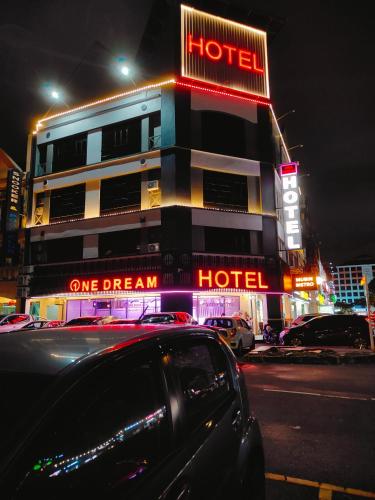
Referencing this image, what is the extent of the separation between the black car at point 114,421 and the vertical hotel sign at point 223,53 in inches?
976

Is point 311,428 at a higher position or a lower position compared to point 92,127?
lower

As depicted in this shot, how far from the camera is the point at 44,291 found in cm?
2444

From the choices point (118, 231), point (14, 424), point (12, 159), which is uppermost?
point (12, 159)

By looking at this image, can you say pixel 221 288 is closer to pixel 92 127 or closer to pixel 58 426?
pixel 92 127

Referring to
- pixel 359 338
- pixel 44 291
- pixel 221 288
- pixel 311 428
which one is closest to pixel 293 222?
pixel 221 288

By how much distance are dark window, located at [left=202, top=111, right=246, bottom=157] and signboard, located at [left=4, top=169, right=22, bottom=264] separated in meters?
13.4

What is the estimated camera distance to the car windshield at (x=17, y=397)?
1538mm

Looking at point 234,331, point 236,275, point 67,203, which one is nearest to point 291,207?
point 236,275

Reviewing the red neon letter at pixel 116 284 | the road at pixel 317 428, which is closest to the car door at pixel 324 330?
the road at pixel 317 428

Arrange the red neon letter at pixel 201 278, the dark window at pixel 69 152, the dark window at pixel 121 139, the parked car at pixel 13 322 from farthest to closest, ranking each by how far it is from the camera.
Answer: the dark window at pixel 69 152, the dark window at pixel 121 139, the red neon letter at pixel 201 278, the parked car at pixel 13 322

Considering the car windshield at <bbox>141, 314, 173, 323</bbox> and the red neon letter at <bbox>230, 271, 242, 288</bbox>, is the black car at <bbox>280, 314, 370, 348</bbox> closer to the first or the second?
the red neon letter at <bbox>230, 271, 242, 288</bbox>

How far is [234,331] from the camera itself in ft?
51.5

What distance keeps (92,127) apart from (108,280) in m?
10.9

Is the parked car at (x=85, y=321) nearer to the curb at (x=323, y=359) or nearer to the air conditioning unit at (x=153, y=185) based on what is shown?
the curb at (x=323, y=359)
